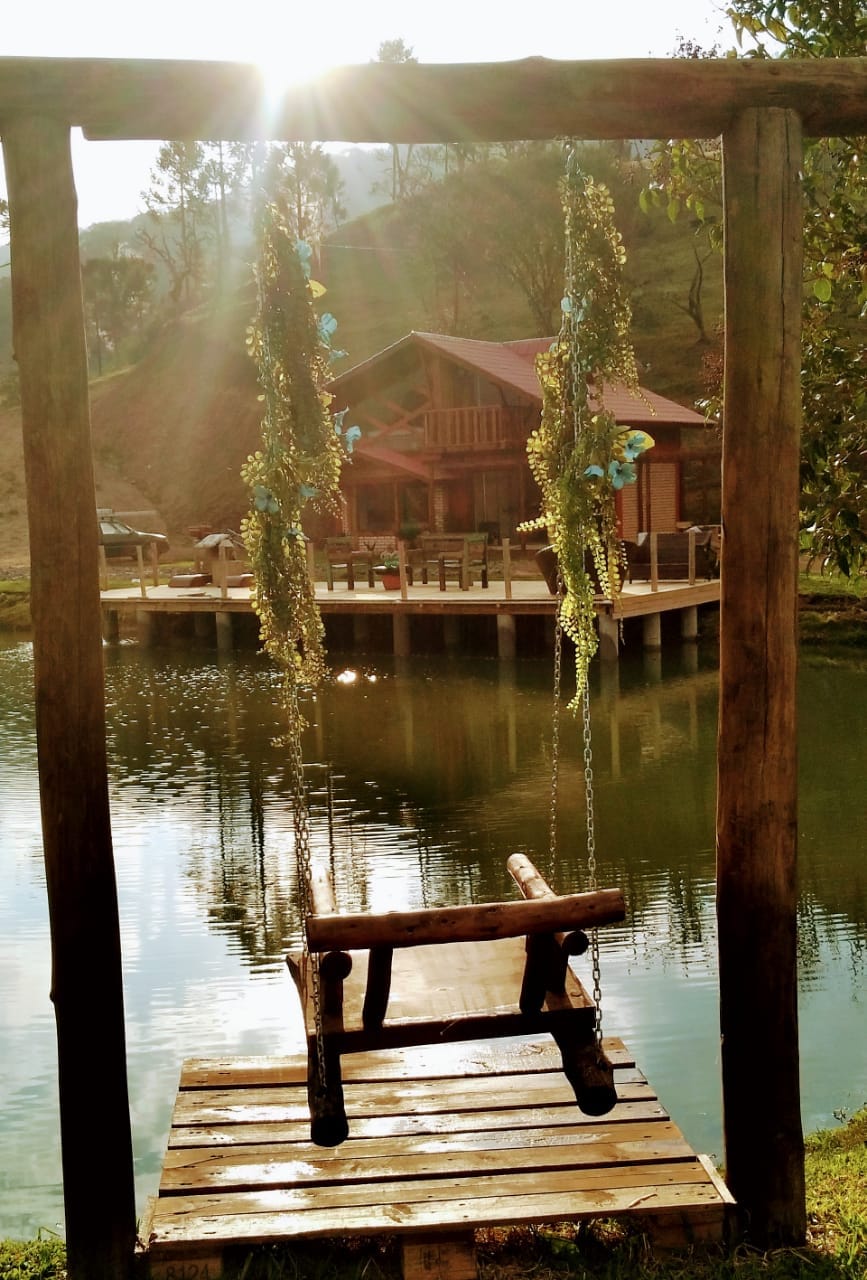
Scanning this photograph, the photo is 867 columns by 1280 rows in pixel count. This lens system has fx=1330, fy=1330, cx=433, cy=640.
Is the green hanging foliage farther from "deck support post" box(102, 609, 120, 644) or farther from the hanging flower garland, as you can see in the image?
"deck support post" box(102, 609, 120, 644)

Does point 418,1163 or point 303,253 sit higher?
point 303,253

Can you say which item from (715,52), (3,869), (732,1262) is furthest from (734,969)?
(715,52)

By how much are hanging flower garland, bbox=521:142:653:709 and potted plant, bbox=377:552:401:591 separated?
1924 cm

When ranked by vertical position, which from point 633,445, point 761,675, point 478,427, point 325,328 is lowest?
point 761,675

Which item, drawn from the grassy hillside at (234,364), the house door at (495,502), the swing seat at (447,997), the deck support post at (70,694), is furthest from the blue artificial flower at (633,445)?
the grassy hillside at (234,364)

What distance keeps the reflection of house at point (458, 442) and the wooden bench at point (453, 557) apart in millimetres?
3125

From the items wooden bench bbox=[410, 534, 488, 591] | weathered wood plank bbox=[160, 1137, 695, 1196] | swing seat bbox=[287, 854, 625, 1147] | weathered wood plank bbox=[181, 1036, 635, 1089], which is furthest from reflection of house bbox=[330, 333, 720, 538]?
swing seat bbox=[287, 854, 625, 1147]

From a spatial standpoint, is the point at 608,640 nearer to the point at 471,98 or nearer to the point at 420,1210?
the point at 471,98

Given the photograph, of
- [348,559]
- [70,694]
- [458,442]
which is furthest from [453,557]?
[70,694]

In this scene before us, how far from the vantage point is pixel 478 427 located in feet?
99.1

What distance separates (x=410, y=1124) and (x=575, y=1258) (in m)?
0.67

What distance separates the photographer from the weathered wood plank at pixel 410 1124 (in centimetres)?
405

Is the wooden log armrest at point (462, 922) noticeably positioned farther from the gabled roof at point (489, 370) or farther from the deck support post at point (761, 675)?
the gabled roof at point (489, 370)

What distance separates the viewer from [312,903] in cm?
412
